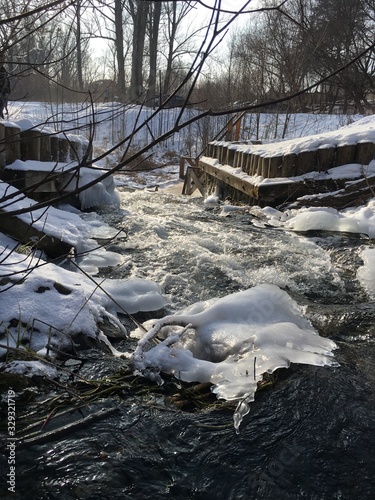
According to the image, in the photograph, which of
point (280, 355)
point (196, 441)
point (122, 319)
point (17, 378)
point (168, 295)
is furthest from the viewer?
point (168, 295)

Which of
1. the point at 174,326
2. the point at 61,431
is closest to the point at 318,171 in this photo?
the point at 174,326

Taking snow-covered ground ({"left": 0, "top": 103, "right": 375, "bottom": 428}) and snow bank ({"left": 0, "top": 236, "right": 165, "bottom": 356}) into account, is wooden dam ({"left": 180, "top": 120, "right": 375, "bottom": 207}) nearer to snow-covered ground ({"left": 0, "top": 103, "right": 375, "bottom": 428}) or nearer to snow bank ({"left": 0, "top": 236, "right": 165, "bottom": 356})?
snow-covered ground ({"left": 0, "top": 103, "right": 375, "bottom": 428})

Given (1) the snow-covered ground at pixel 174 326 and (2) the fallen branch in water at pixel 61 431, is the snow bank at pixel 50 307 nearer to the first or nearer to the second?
(1) the snow-covered ground at pixel 174 326

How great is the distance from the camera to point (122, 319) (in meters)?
3.29

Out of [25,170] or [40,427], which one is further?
[25,170]

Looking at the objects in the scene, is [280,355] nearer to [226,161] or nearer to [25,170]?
[25,170]

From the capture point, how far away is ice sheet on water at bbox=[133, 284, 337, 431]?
2412 mm

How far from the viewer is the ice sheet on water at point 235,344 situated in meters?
2.41

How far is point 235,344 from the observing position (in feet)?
8.93

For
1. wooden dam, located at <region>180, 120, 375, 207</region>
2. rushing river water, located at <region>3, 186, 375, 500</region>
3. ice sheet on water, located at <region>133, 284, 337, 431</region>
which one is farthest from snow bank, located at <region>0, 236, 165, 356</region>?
wooden dam, located at <region>180, 120, 375, 207</region>

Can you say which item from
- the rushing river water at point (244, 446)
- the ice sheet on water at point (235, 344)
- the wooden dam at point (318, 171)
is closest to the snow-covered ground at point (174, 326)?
the ice sheet on water at point (235, 344)

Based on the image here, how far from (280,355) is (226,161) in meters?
7.22

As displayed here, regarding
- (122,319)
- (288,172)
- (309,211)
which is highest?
(288,172)

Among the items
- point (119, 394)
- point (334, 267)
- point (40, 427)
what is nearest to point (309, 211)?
point (334, 267)
